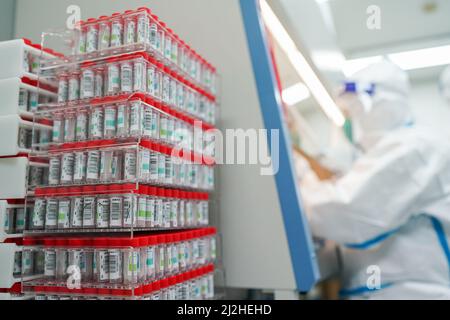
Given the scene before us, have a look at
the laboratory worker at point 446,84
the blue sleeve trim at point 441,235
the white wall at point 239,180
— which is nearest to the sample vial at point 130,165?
the white wall at point 239,180

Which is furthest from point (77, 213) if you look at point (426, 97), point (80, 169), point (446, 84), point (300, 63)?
point (426, 97)

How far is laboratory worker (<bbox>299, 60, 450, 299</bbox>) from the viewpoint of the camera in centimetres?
171

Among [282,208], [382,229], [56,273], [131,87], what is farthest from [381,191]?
[56,273]

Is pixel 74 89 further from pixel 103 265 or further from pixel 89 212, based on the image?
pixel 103 265

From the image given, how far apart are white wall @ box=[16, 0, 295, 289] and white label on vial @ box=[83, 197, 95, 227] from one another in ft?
1.92

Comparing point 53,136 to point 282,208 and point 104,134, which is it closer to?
point 104,134

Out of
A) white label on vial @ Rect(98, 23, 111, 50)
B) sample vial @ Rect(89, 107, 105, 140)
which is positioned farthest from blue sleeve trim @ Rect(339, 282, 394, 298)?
white label on vial @ Rect(98, 23, 111, 50)

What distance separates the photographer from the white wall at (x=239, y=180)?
1341 millimetres

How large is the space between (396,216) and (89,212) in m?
1.38

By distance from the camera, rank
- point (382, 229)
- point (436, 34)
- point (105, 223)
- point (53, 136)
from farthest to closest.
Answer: point (436, 34) → point (382, 229) → point (53, 136) → point (105, 223)

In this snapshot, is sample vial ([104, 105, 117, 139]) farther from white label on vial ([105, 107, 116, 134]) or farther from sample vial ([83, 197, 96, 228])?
sample vial ([83, 197, 96, 228])

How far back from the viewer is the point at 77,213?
3.19ft

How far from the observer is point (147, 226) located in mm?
986

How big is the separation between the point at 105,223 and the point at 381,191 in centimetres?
132
